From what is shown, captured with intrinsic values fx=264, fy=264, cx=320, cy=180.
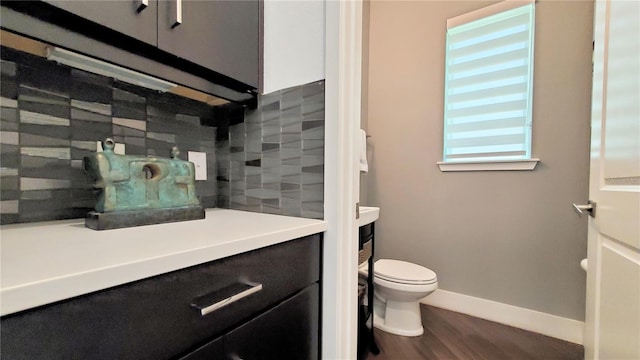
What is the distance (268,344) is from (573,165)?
201 cm

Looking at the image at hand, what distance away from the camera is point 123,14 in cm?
61

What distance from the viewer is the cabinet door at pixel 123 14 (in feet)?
1.82

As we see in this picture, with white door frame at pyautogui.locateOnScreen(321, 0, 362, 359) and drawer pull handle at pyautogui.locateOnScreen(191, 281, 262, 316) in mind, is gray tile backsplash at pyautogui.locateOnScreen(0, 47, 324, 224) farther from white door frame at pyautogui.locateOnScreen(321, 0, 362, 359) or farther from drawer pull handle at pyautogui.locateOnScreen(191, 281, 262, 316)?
drawer pull handle at pyautogui.locateOnScreen(191, 281, 262, 316)

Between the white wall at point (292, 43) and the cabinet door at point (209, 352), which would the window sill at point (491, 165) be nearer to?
the white wall at point (292, 43)

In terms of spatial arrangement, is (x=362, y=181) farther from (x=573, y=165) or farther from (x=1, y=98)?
(x=1, y=98)

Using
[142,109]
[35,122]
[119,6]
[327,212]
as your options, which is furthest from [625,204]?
[35,122]

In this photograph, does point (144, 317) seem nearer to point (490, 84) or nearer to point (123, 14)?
point (123, 14)

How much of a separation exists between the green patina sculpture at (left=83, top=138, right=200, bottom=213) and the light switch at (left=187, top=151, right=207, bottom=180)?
222 mm

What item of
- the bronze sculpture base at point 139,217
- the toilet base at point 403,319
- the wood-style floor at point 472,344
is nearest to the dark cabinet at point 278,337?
the bronze sculpture base at point 139,217

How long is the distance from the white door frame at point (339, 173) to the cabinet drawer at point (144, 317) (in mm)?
221

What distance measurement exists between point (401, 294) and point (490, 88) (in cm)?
156

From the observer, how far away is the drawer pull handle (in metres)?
0.47

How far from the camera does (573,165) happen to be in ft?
5.32

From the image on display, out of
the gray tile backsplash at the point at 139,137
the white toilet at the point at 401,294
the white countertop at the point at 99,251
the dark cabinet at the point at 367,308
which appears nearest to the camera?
the white countertop at the point at 99,251
